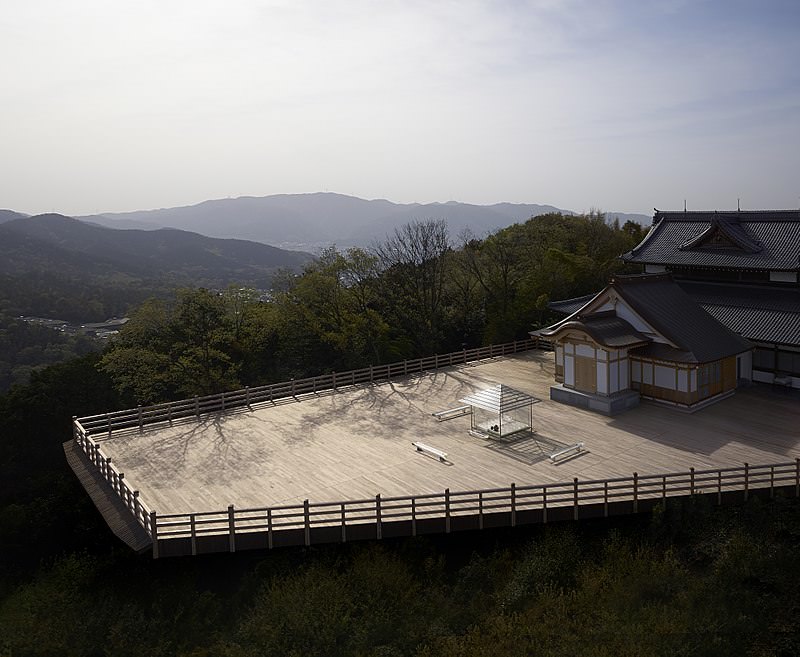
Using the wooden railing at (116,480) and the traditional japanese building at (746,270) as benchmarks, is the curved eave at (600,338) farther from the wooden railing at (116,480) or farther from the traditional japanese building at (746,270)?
the wooden railing at (116,480)

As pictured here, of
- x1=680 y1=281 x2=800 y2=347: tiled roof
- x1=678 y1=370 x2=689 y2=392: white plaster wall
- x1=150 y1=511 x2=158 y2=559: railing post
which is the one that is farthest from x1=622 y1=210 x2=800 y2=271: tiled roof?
x1=150 y1=511 x2=158 y2=559: railing post

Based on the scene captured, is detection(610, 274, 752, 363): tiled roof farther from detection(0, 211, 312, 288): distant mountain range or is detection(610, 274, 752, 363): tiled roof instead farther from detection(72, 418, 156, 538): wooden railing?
detection(0, 211, 312, 288): distant mountain range

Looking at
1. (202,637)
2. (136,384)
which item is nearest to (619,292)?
(202,637)

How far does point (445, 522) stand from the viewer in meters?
13.6

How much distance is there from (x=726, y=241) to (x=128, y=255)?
547 ft

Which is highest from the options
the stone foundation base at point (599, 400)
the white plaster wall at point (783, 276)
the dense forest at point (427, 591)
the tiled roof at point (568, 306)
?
the white plaster wall at point (783, 276)

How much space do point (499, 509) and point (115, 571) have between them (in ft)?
30.3

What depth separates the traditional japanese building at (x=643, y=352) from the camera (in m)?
20.2

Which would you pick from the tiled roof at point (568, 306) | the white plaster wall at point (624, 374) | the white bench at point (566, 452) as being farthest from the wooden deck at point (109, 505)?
the tiled roof at point (568, 306)

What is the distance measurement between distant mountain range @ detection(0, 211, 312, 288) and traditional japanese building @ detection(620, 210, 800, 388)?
321 feet

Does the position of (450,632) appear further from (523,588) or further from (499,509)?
(499,509)

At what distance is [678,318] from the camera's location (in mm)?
21359

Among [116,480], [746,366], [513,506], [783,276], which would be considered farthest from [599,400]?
[116,480]

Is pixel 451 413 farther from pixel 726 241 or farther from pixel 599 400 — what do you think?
pixel 726 241
